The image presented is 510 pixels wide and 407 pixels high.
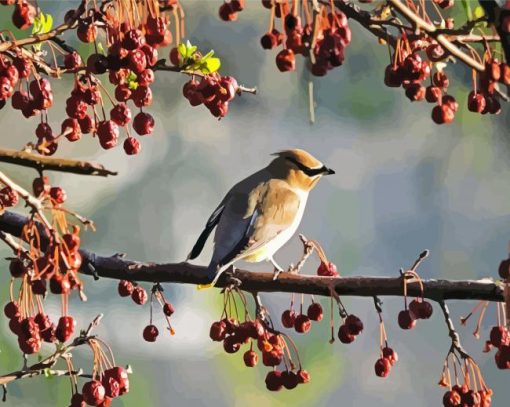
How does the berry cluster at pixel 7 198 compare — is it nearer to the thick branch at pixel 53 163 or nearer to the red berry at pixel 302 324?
the thick branch at pixel 53 163

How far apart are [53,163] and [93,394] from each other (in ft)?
1.61

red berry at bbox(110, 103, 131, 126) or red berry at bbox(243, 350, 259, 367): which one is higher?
red berry at bbox(110, 103, 131, 126)

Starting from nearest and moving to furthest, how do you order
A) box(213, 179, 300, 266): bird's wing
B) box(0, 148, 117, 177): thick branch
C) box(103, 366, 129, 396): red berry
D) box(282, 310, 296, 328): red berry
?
box(0, 148, 117, 177): thick branch → box(103, 366, 129, 396): red berry → box(282, 310, 296, 328): red berry → box(213, 179, 300, 266): bird's wing

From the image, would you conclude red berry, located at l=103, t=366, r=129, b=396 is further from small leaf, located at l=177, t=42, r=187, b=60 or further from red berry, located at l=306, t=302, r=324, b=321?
small leaf, located at l=177, t=42, r=187, b=60

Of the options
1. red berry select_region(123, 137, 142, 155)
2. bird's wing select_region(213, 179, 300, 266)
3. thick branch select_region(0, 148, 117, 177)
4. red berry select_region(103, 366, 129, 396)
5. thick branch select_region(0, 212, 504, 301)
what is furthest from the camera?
bird's wing select_region(213, 179, 300, 266)

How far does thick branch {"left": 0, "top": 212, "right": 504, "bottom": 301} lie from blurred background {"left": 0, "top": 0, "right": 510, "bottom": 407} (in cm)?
522

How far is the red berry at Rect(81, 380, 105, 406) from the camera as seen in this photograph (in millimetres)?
1534

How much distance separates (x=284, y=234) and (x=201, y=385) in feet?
18.2

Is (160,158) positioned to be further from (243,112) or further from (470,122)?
(470,122)

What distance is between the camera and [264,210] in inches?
95.4

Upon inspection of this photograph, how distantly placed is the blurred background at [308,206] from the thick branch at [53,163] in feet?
18.4

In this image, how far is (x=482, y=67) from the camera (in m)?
1.15

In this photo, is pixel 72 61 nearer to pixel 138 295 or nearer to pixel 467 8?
pixel 138 295

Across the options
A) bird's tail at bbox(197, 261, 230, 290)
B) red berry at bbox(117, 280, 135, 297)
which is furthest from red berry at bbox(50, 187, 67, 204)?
red berry at bbox(117, 280, 135, 297)
